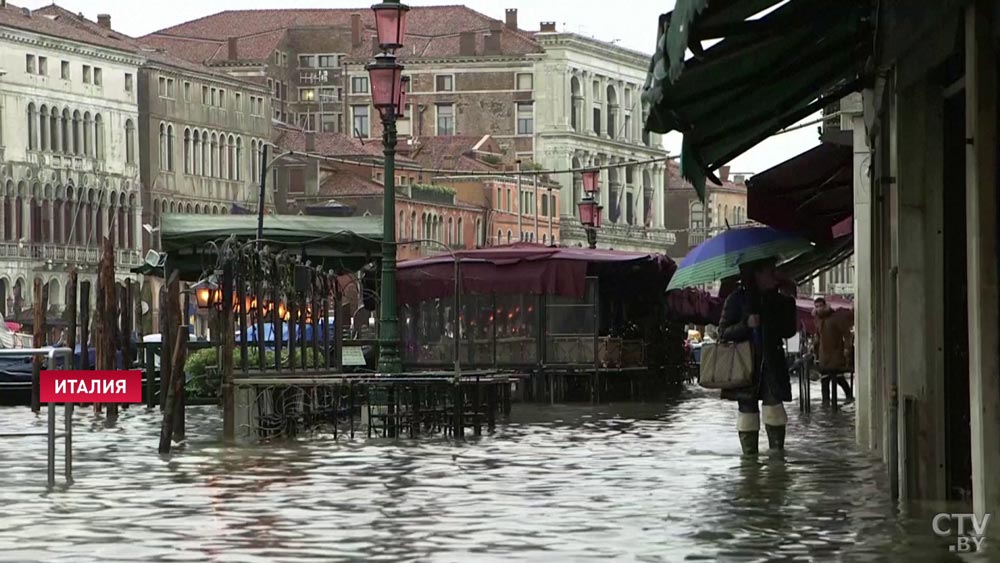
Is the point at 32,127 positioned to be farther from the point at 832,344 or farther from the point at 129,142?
the point at 832,344

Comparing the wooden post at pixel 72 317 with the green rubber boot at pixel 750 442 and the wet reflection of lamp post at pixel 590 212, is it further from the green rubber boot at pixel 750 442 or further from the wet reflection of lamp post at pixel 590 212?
the green rubber boot at pixel 750 442

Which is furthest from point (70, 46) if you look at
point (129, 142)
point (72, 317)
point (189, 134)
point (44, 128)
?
point (72, 317)

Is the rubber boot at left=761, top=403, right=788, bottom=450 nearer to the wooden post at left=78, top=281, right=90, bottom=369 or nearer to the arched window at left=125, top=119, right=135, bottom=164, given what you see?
the wooden post at left=78, top=281, right=90, bottom=369

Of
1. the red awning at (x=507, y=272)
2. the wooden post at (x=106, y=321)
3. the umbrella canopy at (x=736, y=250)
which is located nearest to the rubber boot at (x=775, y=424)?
the umbrella canopy at (x=736, y=250)

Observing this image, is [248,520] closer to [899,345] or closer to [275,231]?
[899,345]

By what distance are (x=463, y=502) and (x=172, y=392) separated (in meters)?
7.33

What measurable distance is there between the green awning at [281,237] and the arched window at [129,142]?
7912cm

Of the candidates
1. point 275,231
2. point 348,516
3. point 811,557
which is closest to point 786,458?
point 348,516

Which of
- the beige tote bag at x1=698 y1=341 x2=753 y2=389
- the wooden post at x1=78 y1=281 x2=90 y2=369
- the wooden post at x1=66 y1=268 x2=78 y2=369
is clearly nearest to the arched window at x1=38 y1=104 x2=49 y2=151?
the wooden post at x1=66 y1=268 x2=78 y2=369

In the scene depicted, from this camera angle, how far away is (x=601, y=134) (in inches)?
6147

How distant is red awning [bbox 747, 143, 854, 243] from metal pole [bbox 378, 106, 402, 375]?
15.7 feet

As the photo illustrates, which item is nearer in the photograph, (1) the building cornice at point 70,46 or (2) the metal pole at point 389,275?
(2) the metal pole at point 389,275

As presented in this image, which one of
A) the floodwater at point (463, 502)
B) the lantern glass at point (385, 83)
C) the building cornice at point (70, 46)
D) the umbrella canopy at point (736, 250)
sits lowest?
the floodwater at point (463, 502)

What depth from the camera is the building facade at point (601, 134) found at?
148125 millimetres
